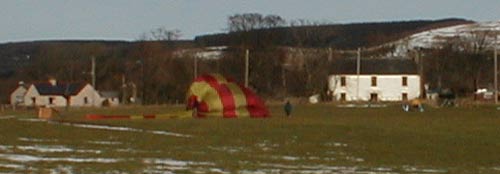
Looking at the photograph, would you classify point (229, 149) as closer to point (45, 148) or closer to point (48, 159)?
point (45, 148)

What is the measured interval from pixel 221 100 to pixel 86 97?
2685 inches

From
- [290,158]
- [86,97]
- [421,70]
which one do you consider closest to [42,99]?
[86,97]

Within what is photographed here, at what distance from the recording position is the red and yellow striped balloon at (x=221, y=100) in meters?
57.1

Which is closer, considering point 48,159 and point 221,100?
point 48,159

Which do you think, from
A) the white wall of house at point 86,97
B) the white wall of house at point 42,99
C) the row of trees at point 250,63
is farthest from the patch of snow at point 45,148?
the white wall of house at point 42,99

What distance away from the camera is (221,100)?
2245 inches

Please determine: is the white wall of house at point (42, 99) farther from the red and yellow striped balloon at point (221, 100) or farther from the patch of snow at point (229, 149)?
the patch of snow at point (229, 149)

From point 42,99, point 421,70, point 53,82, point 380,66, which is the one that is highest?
point 380,66

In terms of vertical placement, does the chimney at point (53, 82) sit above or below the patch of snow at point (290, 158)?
above

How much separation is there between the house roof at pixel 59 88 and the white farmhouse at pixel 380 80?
28846 mm

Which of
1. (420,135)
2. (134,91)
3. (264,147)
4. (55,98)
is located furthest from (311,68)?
(264,147)

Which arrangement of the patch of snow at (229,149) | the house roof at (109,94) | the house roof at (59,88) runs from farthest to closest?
the house roof at (59,88) < the house roof at (109,94) < the patch of snow at (229,149)

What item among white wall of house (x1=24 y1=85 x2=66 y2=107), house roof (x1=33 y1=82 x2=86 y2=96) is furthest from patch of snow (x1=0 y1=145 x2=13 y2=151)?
white wall of house (x1=24 y1=85 x2=66 y2=107)

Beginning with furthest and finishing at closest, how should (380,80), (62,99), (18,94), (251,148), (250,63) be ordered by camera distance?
(18,94), (380,80), (62,99), (250,63), (251,148)
